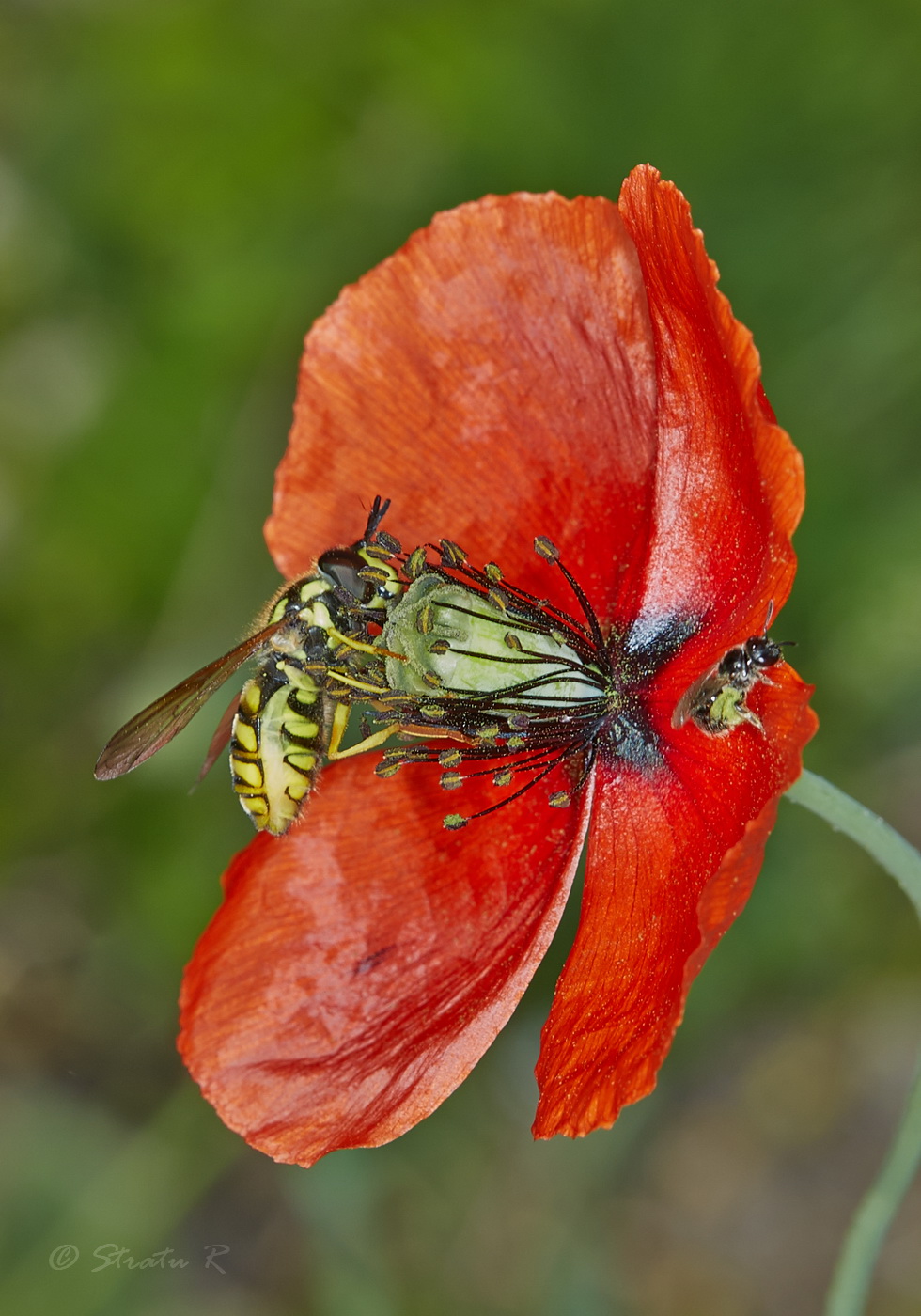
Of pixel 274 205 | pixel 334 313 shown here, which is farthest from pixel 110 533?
pixel 334 313

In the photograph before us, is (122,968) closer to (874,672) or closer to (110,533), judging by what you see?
(110,533)

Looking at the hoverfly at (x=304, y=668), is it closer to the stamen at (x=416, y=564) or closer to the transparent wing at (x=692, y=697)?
the stamen at (x=416, y=564)

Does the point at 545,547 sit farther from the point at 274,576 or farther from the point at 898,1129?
the point at 274,576

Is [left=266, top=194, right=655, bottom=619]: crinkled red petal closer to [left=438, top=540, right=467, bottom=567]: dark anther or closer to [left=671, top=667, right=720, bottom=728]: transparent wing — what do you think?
[left=438, top=540, right=467, bottom=567]: dark anther

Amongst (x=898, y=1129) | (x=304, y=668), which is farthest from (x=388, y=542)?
(x=898, y=1129)

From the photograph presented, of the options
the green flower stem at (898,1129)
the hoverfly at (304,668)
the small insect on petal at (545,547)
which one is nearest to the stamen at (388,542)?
the hoverfly at (304,668)

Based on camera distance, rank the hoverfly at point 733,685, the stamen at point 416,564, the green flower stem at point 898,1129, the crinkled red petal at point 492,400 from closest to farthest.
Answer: the hoverfly at point 733,685 → the green flower stem at point 898,1129 → the stamen at point 416,564 → the crinkled red petal at point 492,400
